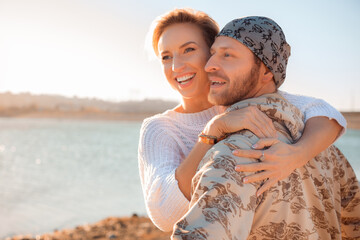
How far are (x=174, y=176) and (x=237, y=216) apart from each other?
2.29 feet

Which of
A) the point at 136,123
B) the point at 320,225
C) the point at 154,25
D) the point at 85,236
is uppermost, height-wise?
the point at 154,25

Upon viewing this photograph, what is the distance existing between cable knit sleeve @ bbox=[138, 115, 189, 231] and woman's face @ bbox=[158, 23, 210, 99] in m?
0.28

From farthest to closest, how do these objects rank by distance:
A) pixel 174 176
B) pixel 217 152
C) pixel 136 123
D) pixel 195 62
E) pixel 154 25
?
pixel 136 123 < pixel 154 25 < pixel 195 62 < pixel 174 176 < pixel 217 152

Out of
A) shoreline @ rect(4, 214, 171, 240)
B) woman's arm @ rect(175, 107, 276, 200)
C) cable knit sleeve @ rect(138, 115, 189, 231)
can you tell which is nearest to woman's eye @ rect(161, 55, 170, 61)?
cable knit sleeve @ rect(138, 115, 189, 231)

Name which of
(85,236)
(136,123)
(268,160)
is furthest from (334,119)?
(136,123)

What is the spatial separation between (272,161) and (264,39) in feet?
1.95

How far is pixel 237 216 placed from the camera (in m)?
1.31

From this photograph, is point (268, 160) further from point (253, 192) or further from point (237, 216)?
point (237, 216)

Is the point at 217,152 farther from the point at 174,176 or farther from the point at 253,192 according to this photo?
the point at 174,176

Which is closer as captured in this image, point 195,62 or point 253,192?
point 253,192

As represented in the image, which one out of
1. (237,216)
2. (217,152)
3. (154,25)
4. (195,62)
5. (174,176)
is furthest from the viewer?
(154,25)

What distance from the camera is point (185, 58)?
2.44 meters

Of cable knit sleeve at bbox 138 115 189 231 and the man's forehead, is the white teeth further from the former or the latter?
the man's forehead

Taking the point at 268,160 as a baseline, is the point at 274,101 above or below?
above
